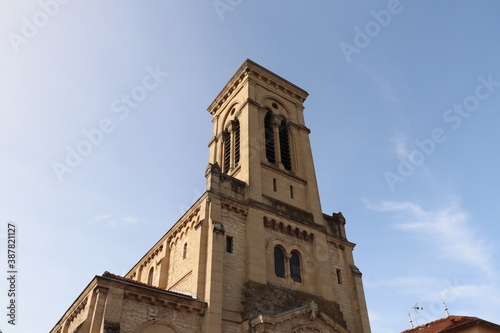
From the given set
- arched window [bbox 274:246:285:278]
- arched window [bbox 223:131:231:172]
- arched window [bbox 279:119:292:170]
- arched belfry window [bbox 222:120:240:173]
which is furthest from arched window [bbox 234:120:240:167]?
arched window [bbox 274:246:285:278]

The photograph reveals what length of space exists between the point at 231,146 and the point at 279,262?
10.4 metres

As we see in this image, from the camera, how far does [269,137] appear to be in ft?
101

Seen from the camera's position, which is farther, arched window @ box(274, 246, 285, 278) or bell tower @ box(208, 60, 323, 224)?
bell tower @ box(208, 60, 323, 224)

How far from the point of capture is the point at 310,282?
949 inches

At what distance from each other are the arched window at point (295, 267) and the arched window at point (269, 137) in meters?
7.34

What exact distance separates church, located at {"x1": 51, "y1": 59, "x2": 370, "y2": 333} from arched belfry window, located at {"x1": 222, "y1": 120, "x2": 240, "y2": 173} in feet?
0.29

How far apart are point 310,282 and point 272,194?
5949 mm

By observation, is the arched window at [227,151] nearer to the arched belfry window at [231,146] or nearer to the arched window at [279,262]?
the arched belfry window at [231,146]

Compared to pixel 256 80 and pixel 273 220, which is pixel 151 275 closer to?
pixel 273 220

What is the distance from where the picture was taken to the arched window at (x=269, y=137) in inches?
1157

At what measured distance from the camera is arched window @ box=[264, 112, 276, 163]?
2939 cm

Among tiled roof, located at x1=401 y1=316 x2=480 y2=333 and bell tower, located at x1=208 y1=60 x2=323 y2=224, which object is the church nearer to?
bell tower, located at x1=208 y1=60 x2=323 y2=224

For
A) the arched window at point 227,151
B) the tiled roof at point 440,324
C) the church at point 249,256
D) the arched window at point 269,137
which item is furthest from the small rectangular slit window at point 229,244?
the tiled roof at point 440,324

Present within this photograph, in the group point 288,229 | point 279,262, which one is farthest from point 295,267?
point 288,229
